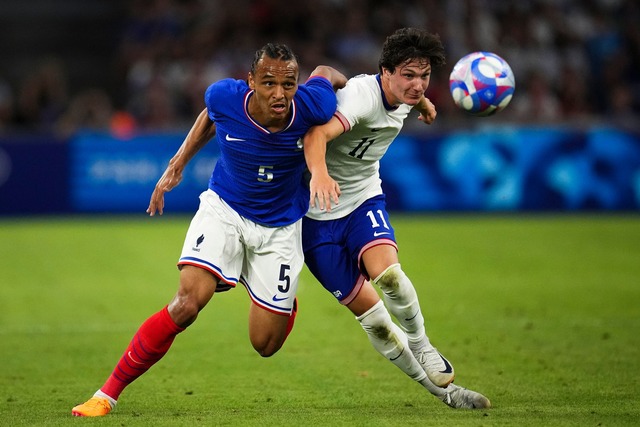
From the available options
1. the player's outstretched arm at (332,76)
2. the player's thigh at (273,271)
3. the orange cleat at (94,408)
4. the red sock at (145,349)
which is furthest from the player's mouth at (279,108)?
the orange cleat at (94,408)

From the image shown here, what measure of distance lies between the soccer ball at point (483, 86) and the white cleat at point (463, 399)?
6.15 ft

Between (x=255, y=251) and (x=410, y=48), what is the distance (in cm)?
161

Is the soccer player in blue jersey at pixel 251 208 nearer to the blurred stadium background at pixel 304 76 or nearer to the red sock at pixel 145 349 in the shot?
the red sock at pixel 145 349

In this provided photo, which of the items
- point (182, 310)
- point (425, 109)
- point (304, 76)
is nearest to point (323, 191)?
point (182, 310)

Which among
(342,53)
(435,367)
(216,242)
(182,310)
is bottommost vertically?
(435,367)

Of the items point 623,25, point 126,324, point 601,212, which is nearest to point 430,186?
point 601,212

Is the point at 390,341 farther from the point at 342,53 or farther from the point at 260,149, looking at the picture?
the point at 342,53

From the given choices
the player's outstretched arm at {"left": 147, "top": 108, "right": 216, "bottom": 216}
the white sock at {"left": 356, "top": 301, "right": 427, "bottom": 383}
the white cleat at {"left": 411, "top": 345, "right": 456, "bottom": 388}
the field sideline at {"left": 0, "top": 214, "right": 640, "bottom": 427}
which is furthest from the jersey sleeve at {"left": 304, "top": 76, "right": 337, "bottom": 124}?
the field sideline at {"left": 0, "top": 214, "right": 640, "bottom": 427}

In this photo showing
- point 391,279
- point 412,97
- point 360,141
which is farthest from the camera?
point 360,141

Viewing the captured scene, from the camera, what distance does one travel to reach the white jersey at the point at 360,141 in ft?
22.1

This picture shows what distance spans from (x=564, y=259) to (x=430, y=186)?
4.52 metres

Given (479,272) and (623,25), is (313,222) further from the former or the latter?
(623,25)

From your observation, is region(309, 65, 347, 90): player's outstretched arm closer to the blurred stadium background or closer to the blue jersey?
the blue jersey

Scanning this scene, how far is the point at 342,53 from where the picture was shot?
20.8m
